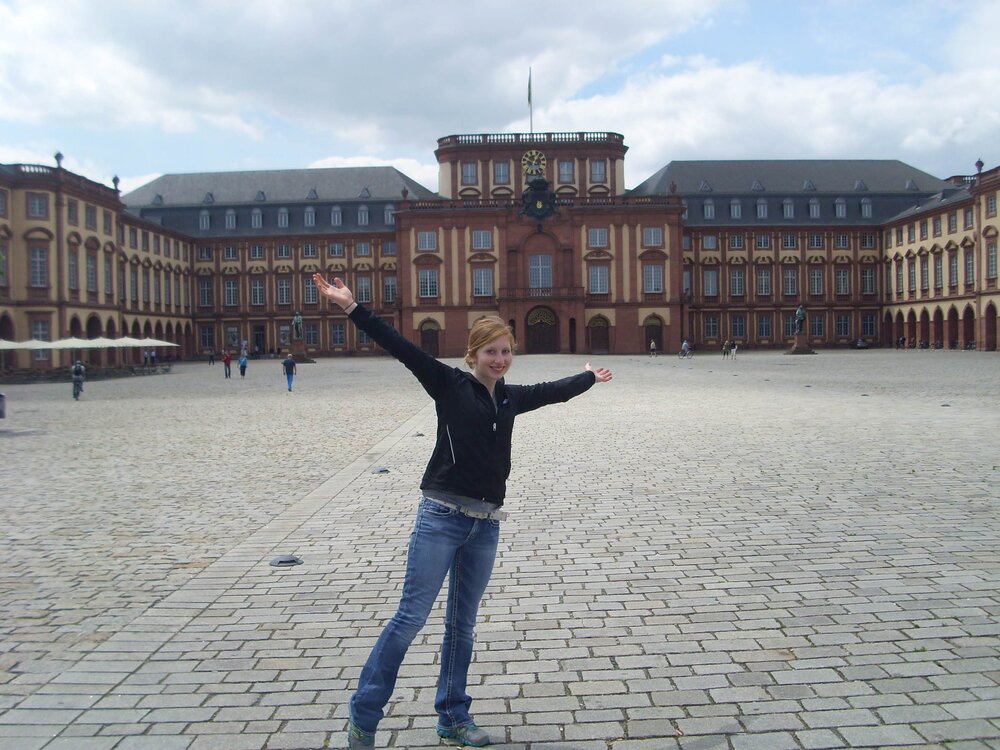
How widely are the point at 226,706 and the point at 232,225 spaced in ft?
268

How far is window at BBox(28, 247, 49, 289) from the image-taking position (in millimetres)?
51750

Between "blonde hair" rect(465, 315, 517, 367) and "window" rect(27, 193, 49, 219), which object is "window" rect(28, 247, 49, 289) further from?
"blonde hair" rect(465, 315, 517, 367)

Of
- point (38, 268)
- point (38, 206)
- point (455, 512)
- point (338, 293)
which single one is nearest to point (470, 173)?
point (38, 206)

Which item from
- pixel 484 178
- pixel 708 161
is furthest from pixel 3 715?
pixel 708 161

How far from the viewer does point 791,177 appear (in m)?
82.9

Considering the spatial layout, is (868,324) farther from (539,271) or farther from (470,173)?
(470,173)

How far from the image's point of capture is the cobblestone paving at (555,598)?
427 cm

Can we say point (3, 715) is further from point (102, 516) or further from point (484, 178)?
point (484, 178)

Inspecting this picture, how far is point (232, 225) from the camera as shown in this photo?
3191 inches

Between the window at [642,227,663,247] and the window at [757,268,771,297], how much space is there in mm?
14857

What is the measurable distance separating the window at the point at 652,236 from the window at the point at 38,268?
4323 cm

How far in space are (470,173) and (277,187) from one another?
67.6ft

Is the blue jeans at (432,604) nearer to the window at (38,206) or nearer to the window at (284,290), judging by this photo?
the window at (38,206)

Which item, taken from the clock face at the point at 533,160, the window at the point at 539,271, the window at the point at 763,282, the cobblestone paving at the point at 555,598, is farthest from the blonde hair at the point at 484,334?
the window at the point at 763,282
